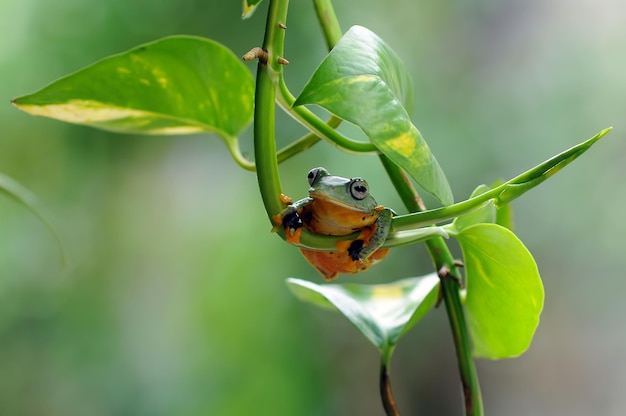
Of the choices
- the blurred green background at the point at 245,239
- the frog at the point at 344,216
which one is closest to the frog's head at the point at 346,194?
the frog at the point at 344,216

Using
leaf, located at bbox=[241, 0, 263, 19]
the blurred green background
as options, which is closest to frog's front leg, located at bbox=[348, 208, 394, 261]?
leaf, located at bbox=[241, 0, 263, 19]

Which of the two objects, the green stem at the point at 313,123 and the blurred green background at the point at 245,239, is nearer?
the green stem at the point at 313,123

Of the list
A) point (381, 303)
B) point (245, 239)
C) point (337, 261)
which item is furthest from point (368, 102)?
point (245, 239)

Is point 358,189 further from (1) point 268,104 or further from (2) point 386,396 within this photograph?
(2) point 386,396

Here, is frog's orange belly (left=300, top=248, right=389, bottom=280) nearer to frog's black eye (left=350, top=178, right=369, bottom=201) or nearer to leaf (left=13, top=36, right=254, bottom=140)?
frog's black eye (left=350, top=178, right=369, bottom=201)

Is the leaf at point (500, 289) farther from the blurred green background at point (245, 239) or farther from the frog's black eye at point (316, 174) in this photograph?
the blurred green background at point (245, 239)

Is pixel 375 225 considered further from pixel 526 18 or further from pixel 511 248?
pixel 526 18

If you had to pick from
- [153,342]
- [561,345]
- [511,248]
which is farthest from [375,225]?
[153,342]
